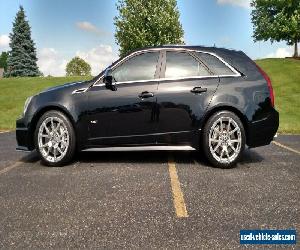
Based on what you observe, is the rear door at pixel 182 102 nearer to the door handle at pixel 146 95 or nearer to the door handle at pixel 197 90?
the door handle at pixel 197 90

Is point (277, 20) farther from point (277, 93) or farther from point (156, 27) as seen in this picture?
point (277, 93)

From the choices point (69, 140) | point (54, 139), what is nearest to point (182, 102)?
point (69, 140)

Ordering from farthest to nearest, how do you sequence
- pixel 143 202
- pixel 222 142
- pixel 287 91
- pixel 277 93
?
pixel 287 91 < pixel 277 93 < pixel 222 142 < pixel 143 202

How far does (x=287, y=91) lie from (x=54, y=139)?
714 inches

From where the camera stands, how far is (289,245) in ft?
9.91

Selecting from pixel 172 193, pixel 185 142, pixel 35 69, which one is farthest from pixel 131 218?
pixel 35 69

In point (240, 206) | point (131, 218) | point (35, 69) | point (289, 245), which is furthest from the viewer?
point (35, 69)

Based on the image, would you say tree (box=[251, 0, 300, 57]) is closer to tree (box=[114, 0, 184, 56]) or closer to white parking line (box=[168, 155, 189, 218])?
tree (box=[114, 0, 184, 56])

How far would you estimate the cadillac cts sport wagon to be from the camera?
5785 mm

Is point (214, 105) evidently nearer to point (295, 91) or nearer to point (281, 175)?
point (281, 175)

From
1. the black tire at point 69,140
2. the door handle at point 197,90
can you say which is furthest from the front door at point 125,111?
the door handle at point 197,90

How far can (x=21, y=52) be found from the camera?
5234cm

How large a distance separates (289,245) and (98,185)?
97.0 inches

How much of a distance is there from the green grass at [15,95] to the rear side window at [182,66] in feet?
28.8
